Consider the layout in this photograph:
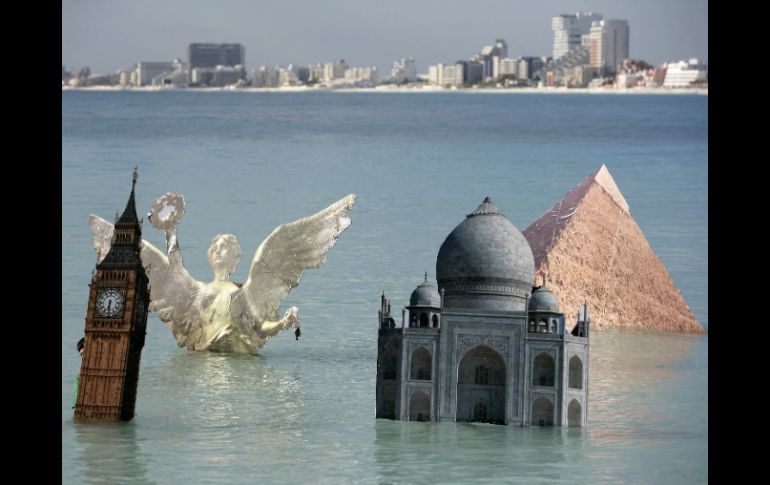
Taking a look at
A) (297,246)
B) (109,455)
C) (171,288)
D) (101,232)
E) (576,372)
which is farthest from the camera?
(171,288)

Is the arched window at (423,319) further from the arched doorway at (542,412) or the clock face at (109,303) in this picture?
the clock face at (109,303)

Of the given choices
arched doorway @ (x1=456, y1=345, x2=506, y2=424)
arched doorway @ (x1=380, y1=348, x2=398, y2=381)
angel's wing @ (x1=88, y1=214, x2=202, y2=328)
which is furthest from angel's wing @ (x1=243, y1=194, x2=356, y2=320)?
arched doorway @ (x1=456, y1=345, x2=506, y2=424)

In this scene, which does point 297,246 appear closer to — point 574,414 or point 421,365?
point 421,365

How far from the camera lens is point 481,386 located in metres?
71.6

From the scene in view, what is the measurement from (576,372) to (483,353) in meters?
2.91

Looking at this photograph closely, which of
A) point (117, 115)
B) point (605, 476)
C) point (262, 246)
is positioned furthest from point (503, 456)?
point (117, 115)

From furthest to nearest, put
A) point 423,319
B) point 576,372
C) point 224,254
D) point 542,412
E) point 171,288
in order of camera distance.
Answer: point 224,254 → point 171,288 → point 423,319 → point 576,372 → point 542,412

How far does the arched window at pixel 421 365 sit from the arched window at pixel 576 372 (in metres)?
4.30

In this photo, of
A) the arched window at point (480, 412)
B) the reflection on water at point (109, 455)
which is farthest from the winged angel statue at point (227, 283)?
the reflection on water at point (109, 455)

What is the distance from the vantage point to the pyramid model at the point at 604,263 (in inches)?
3740

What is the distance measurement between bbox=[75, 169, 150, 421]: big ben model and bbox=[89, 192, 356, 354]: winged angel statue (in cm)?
789

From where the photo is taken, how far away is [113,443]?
67250mm

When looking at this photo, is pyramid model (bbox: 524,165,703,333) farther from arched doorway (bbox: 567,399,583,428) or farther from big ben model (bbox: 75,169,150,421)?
big ben model (bbox: 75,169,150,421)

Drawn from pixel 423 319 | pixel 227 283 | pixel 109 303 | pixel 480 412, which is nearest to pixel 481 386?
pixel 480 412
